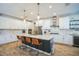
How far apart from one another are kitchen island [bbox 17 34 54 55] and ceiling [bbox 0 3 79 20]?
16.6 inches

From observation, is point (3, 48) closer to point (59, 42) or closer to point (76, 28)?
point (59, 42)

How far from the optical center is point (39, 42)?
103 inches

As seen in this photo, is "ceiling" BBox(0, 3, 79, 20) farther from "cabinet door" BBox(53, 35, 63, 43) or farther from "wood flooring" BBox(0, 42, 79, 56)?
"wood flooring" BBox(0, 42, 79, 56)

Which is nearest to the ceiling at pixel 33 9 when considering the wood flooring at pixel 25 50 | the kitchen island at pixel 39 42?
the kitchen island at pixel 39 42

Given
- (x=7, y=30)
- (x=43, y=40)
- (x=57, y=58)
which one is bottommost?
(x=57, y=58)

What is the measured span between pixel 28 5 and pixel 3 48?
1.07 metres

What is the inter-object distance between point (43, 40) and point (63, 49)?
0.46 meters

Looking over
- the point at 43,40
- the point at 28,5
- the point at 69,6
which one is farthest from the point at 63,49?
the point at 28,5

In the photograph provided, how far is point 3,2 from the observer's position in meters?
2.62

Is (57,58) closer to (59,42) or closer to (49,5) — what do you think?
(59,42)

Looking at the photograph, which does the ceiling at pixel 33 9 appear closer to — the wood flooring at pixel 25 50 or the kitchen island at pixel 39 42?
the kitchen island at pixel 39 42

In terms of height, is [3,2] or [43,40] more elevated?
[3,2]

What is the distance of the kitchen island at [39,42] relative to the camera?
256 centimetres

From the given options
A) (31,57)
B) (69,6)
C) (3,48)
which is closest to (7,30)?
(3,48)
